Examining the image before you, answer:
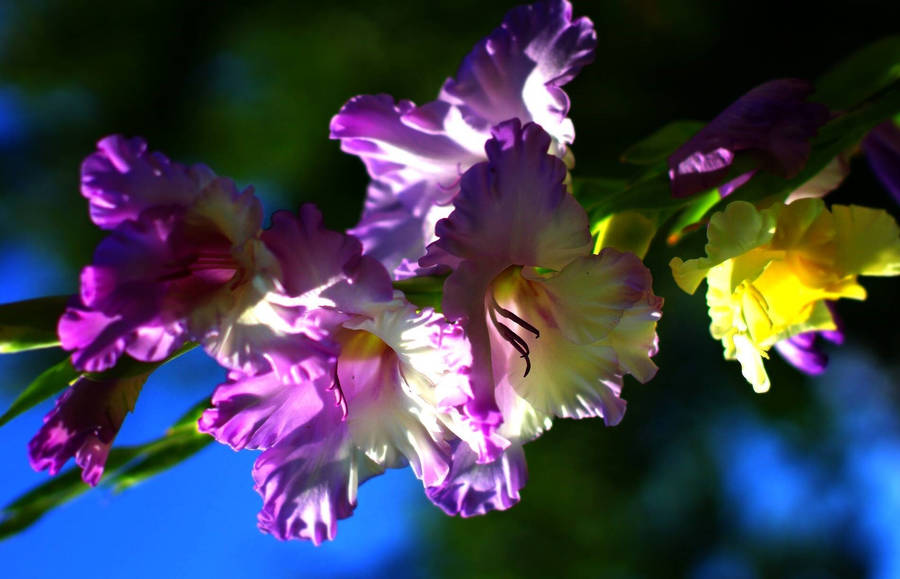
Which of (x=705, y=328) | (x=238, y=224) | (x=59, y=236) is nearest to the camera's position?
(x=238, y=224)

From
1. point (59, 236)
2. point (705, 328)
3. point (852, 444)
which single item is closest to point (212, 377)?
point (59, 236)

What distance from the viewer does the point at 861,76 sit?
0.49m

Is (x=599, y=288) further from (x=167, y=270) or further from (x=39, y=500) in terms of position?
(x=39, y=500)

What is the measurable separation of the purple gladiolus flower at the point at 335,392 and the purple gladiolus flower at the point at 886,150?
37 cm

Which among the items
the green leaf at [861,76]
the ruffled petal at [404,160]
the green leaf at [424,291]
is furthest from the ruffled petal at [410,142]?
the green leaf at [861,76]

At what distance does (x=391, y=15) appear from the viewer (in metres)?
1.80

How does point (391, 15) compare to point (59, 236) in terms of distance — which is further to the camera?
point (59, 236)

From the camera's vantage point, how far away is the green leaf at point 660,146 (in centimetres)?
45

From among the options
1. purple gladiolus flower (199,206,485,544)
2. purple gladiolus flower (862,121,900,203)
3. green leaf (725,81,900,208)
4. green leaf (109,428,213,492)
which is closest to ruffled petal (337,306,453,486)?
purple gladiolus flower (199,206,485,544)

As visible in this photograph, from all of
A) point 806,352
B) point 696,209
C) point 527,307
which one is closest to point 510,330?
point 527,307

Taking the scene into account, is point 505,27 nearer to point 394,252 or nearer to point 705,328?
point 394,252

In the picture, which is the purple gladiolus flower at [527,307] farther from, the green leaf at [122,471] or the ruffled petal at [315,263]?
the green leaf at [122,471]

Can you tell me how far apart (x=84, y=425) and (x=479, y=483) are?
0.18 metres

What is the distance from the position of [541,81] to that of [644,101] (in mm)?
1377
